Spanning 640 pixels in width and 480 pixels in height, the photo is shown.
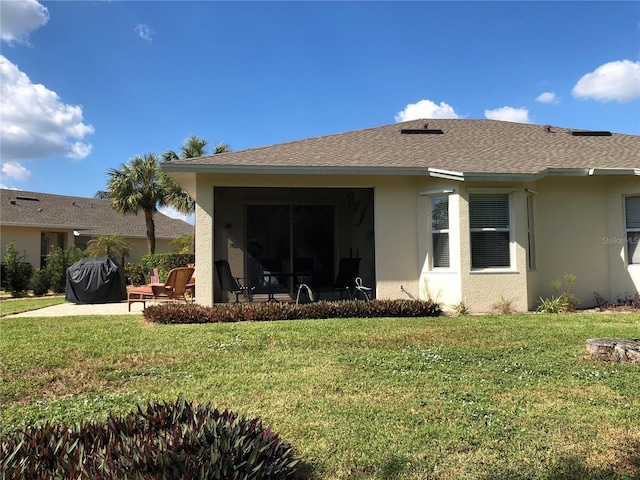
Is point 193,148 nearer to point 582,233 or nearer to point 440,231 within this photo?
point 440,231

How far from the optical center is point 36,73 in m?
10.2

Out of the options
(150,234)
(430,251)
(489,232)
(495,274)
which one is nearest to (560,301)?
(495,274)

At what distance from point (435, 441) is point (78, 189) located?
106ft

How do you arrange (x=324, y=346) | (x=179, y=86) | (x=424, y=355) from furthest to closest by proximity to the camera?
(x=179, y=86) → (x=324, y=346) → (x=424, y=355)

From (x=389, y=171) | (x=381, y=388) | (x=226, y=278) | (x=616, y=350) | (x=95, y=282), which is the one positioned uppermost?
(x=389, y=171)

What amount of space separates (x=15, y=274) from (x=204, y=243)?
11350mm

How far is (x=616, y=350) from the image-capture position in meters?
5.28

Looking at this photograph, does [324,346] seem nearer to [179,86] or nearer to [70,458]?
[70,458]

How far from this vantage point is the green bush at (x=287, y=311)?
8.51 metres

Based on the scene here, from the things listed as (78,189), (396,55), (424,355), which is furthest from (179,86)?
(78,189)

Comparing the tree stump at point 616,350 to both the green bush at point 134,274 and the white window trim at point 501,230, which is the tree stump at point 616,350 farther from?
the green bush at point 134,274

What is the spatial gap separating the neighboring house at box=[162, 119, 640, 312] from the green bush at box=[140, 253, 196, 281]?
802 centimetres

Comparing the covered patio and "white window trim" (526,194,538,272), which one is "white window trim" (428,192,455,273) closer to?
"white window trim" (526,194,538,272)

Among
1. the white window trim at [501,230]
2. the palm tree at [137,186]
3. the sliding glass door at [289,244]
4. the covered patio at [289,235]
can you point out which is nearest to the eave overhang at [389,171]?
the white window trim at [501,230]
